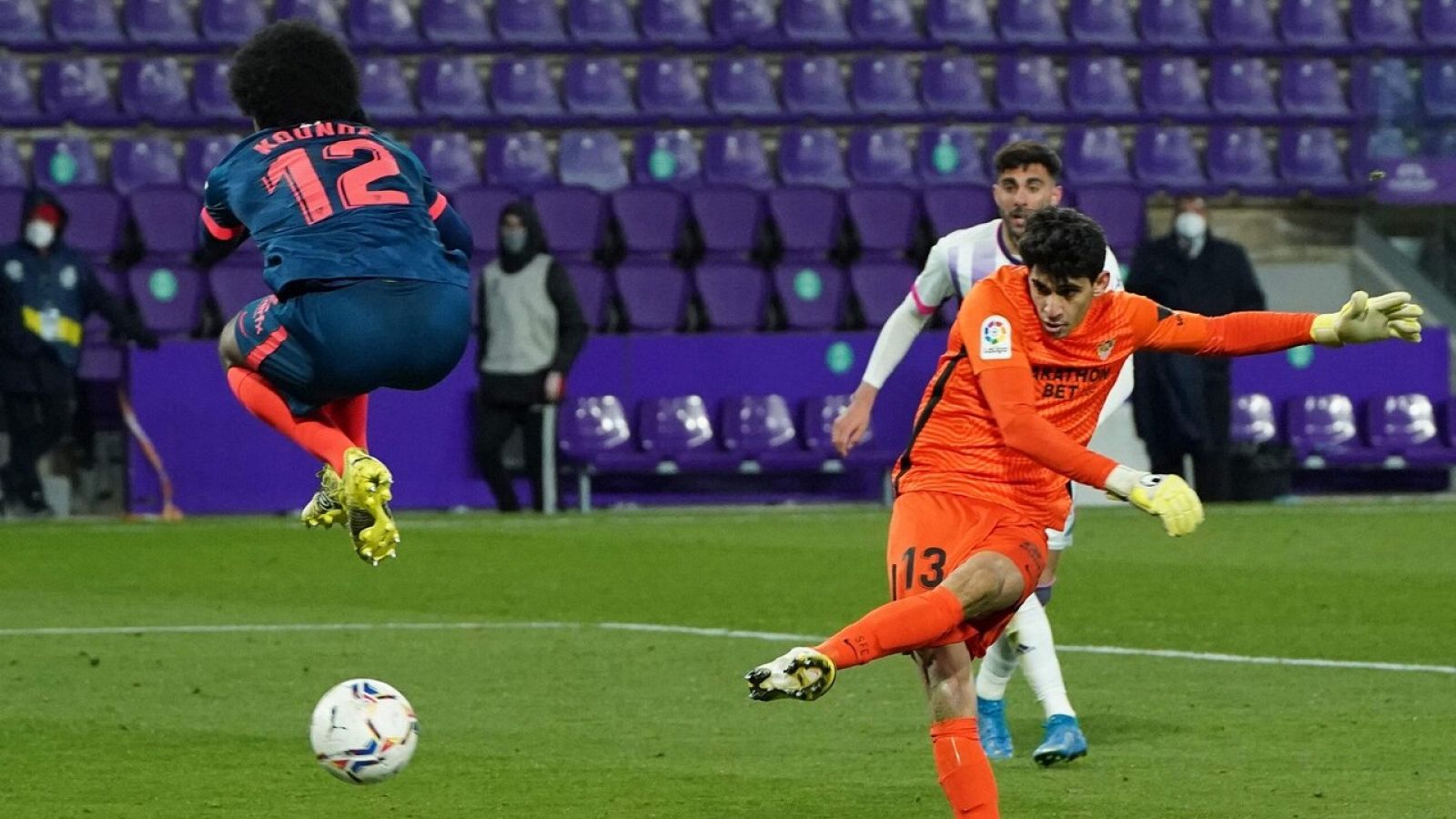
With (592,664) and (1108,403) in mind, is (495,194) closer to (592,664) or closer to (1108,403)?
(592,664)

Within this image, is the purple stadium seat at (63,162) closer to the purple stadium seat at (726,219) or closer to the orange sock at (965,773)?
the purple stadium seat at (726,219)

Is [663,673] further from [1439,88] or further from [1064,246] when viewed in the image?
[1439,88]

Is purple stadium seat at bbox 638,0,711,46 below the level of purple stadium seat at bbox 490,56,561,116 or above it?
above

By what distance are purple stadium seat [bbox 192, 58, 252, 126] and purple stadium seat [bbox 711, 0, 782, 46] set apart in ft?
13.5

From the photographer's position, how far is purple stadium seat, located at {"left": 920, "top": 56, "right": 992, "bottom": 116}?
21625 mm

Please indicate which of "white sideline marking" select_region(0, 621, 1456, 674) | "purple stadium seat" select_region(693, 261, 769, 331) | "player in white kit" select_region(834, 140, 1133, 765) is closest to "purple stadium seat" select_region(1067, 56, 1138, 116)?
"purple stadium seat" select_region(693, 261, 769, 331)

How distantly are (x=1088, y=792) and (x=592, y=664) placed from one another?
3.50 metres

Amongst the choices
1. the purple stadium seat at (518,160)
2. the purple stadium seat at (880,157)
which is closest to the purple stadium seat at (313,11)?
the purple stadium seat at (518,160)

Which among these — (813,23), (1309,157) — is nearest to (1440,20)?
(1309,157)

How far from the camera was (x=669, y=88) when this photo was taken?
21.3m

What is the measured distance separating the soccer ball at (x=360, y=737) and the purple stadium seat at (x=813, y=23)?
52.2 feet

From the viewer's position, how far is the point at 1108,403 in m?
7.89

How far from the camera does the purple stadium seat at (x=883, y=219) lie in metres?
19.5

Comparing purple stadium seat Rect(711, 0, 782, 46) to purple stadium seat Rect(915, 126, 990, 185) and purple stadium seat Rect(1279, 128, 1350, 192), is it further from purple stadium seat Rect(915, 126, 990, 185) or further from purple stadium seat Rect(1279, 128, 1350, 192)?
purple stadium seat Rect(1279, 128, 1350, 192)
